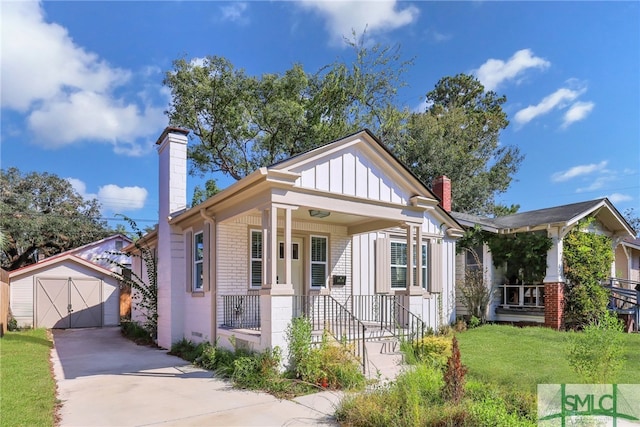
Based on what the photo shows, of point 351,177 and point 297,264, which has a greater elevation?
point 351,177

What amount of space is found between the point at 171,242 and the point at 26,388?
17.1 feet

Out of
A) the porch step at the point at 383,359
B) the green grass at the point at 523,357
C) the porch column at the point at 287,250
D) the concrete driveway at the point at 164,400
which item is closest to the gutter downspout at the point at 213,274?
the concrete driveway at the point at 164,400

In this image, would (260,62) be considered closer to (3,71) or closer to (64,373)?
(3,71)

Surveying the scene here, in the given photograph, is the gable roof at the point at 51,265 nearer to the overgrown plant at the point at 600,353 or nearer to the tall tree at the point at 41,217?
the tall tree at the point at 41,217

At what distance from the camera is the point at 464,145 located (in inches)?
1121

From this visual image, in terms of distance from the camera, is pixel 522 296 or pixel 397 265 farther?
pixel 522 296

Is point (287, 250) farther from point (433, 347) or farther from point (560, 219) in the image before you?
point (560, 219)

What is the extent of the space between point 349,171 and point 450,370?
466 cm

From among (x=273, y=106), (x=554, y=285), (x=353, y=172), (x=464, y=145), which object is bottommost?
(x=554, y=285)

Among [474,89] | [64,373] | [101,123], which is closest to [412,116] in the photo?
[474,89]

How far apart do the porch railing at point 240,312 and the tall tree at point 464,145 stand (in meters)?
18.0

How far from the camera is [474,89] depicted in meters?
33.3

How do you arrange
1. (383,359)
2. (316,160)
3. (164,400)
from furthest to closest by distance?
(383,359) < (316,160) < (164,400)

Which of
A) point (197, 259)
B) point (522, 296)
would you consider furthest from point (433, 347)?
point (522, 296)
